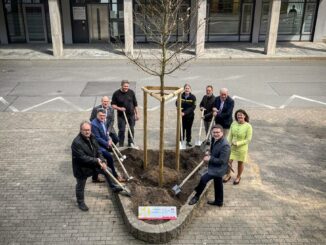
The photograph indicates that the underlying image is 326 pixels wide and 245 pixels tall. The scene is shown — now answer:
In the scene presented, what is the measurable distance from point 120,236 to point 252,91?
946 cm

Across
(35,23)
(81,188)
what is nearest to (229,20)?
(35,23)

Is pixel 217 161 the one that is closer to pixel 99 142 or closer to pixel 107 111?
pixel 99 142

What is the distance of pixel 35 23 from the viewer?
21.8 metres

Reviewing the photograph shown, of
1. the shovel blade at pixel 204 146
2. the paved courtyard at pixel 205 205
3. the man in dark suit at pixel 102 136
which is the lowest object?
the paved courtyard at pixel 205 205

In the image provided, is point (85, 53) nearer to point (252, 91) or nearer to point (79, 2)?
point (79, 2)

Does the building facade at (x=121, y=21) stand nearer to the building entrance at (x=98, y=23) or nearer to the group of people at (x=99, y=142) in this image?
the building entrance at (x=98, y=23)

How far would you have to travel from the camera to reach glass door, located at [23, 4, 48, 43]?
70.5 ft

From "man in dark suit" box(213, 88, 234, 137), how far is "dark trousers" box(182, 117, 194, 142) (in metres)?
0.75

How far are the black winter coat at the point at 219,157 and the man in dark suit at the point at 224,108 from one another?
188 centimetres

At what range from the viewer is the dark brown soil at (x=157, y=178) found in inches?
276

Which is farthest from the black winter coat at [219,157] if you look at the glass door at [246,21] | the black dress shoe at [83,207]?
the glass door at [246,21]

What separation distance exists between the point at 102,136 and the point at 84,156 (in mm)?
1174

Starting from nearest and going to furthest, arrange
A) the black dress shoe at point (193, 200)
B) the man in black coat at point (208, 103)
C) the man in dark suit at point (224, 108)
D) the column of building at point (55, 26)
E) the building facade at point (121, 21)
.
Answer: the black dress shoe at point (193, 200)
the man in dark suit at point (224, 108)
the man in black coat at point (208, 103)
the column of building at point (55, 26)
the building facade at point (121, 21)

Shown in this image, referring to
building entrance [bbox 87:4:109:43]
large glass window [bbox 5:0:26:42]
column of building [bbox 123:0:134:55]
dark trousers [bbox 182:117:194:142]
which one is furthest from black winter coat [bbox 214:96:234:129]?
large glass window [bbox 5:0:26:42]
